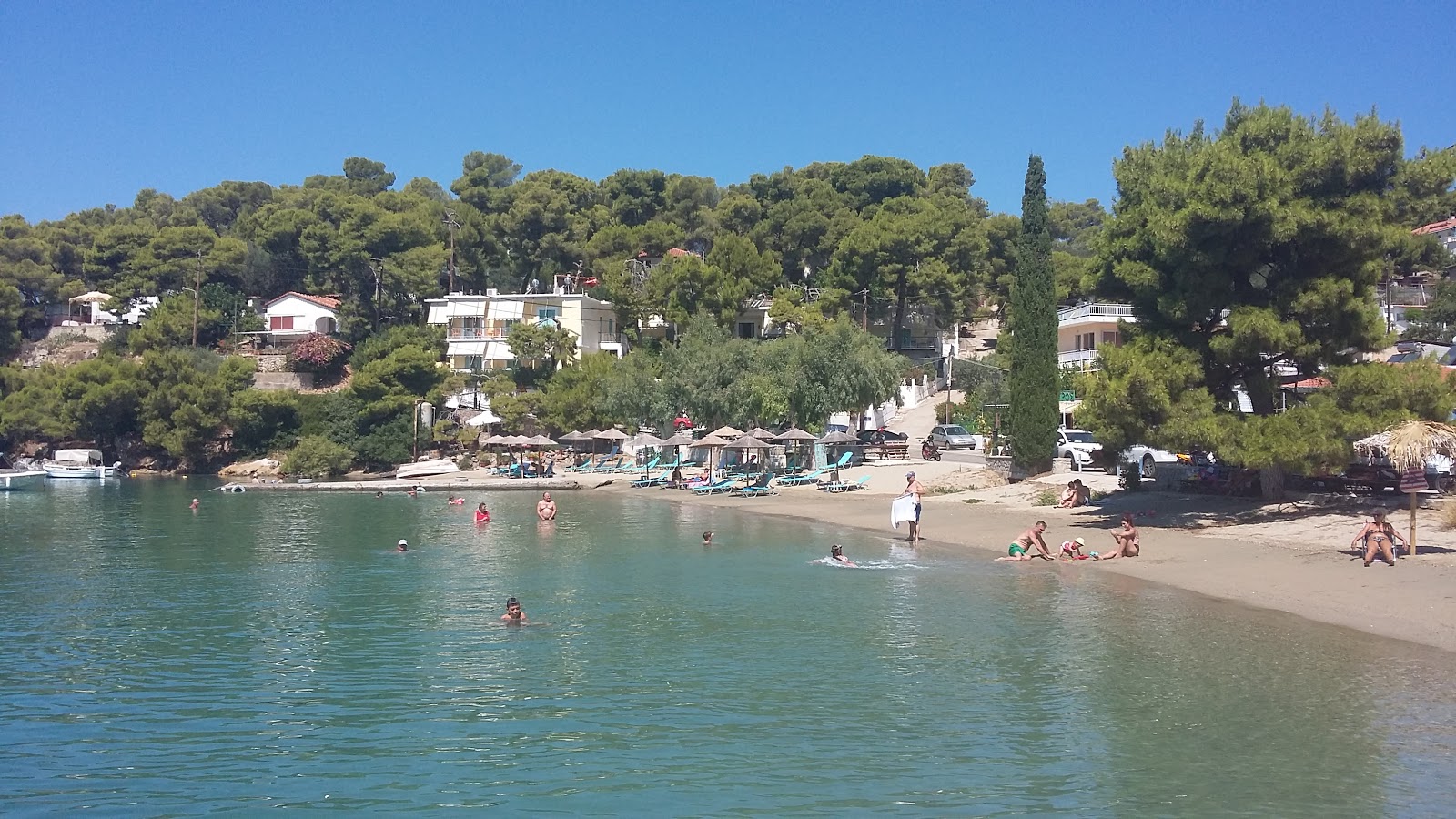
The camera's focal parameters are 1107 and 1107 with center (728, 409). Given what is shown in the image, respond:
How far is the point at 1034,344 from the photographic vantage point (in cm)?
3675

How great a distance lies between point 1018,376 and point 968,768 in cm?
2679

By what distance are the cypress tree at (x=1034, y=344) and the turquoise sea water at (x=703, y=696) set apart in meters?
12.5

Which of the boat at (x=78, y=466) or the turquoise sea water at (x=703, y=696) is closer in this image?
the turquoise sea water at (x=703, y=696)

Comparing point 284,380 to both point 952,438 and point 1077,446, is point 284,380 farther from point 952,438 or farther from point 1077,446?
point 1077,446

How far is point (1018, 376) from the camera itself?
36.7 metres

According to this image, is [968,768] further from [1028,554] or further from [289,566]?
[289,566]

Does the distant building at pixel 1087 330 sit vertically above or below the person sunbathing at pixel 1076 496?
above

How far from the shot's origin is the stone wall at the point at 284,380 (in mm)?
68250

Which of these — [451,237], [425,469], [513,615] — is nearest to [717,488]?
[425,469]

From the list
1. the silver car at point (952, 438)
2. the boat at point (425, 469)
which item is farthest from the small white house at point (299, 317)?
the silver car at point (952, 438)

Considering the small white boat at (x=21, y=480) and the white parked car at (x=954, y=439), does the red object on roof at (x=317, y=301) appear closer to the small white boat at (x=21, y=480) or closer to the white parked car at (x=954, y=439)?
the small white boat at (x=21, y=480)

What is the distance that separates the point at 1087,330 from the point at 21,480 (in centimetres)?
5340

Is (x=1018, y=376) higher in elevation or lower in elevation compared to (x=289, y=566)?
higher

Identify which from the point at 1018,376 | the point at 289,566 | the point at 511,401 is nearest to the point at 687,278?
the point at 511,401
